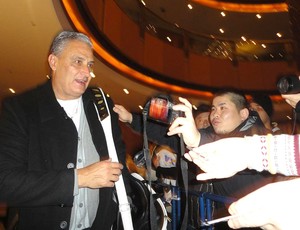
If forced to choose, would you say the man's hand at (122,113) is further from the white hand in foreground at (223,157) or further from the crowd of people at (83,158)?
the white hand in foreground at (223,157)

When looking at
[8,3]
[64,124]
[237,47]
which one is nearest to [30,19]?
A: [8,3]

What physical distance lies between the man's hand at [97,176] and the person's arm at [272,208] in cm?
76

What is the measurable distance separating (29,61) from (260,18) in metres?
10.0

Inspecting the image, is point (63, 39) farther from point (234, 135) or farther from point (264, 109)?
point (264, 109)

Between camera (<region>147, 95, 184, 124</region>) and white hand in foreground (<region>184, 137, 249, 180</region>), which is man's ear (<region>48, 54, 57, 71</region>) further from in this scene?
white hand in foreground (<region>184, 137, 249, 180</region>)

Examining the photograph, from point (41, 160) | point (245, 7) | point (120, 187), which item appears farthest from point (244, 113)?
point (245, 7)

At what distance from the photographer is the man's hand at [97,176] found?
54.9 inches

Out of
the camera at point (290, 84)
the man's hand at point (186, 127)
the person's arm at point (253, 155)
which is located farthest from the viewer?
the camera at point (290, 84)

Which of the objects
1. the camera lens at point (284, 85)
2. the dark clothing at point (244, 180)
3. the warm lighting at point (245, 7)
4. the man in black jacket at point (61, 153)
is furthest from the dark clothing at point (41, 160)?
the warm lighting at point (245, 7)

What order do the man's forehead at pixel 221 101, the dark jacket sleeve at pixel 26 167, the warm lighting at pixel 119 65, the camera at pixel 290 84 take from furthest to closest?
the warm lighting at pixel 119 65
the man's forehead at pixel 221 101
the camera at pixel 290 84
the dark jacket sleeve at pixel 26 167

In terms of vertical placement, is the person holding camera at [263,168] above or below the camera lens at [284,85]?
below

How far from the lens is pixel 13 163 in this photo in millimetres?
1356

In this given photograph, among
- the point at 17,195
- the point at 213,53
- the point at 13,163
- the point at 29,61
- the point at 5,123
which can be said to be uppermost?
the point at 213,53

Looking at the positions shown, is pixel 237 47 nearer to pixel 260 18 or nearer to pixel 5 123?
pixel 260 18
